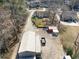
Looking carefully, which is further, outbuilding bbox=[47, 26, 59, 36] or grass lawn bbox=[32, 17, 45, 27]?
grass lawn bbox=[32, 17, 45, 27]

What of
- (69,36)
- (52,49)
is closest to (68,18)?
(69,36)

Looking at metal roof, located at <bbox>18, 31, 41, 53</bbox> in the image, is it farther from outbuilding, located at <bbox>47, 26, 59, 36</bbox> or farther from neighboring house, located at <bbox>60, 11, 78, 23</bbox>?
neighboring house, located at <bbox>60, 11, 78, 23</bbox>

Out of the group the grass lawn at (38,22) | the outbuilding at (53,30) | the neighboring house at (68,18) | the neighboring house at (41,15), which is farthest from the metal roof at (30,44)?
the neighboring house at (68,18)

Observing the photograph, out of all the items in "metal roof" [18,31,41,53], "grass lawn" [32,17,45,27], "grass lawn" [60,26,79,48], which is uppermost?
"metal roof" [18,31,41,53]

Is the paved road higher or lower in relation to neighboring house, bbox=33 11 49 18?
lower

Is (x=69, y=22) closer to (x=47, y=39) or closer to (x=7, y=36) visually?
(x=47, y=39)

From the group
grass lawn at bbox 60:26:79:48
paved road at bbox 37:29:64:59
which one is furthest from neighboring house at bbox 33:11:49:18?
paved road at bbox 37:29:64:59

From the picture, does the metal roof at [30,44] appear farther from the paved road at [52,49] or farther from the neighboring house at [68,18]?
the neighboring house at [68,18]

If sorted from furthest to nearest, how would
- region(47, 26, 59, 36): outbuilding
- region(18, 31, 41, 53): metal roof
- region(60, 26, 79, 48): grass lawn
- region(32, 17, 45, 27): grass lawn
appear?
region(32, 17, 45, 27): grass lawn < region(47, 26, 59, 36): outbuilding < region(60, 26, 79, 48): grass lawn < region(18, 31, 41, 53): metal roof

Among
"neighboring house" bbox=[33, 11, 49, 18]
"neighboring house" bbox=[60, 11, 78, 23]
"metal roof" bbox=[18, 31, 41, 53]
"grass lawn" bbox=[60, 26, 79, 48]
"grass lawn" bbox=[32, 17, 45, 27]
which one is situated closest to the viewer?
"metal roof" bbox=[18, 31, 41, 53]
